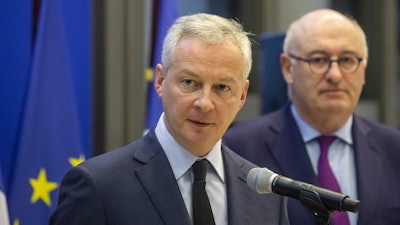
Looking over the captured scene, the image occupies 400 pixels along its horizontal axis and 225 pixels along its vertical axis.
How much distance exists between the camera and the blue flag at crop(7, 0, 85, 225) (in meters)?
3.36

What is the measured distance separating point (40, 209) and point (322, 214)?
5.77ft

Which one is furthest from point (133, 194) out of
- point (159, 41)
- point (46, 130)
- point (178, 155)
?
point (159, 41)

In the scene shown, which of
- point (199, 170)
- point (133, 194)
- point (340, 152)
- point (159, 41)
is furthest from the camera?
point (159, 41)

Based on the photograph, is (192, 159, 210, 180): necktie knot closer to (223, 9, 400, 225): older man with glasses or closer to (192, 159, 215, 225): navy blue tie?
(192, 159, 215, 225): navy blue tie

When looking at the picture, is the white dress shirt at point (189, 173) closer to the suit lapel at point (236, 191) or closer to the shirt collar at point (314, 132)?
the suit lapel at point (236, 191)

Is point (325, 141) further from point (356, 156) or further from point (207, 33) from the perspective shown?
point (207, 33)

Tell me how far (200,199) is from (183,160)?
0.15 meters

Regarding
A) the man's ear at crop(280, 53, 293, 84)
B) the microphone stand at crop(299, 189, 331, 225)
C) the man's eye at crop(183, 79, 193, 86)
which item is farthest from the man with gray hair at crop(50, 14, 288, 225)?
the man's ear at crop(280, 53, 293, 84)

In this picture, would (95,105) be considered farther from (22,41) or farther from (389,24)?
(389,24)

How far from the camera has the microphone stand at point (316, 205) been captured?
2.00 meters

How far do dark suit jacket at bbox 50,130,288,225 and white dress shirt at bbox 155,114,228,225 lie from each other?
0.08 ft

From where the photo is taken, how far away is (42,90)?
349 cm

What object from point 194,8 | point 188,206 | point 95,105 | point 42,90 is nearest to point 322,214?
point 188,206

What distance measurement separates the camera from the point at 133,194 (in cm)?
233
